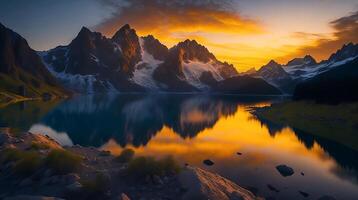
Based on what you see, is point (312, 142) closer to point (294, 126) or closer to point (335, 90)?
point (294, 126)

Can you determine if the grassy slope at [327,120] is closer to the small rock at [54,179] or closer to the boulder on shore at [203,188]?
the boulder on shore at [203,188]

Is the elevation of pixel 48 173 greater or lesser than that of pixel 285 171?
greater

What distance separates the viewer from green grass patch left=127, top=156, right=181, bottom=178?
3027 centimetres

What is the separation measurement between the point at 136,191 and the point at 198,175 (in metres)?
5.58

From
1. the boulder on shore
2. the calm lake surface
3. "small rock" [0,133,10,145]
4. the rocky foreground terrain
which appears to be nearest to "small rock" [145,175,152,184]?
the rocky foreground terrain

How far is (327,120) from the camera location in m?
90.4

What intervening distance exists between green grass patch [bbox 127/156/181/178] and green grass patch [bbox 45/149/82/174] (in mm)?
4926

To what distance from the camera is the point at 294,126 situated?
93062 millimetres

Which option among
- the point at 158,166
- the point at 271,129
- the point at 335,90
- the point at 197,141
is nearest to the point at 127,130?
the point at 197,141

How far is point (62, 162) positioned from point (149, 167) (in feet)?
25.2

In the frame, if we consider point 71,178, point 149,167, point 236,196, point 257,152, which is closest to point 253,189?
point 236,196

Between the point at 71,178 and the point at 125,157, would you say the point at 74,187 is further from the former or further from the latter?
the point at 125,157

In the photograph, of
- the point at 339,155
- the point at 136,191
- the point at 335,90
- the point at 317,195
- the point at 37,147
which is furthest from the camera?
the point at 335,90

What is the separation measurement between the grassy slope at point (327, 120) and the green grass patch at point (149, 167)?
144ft
